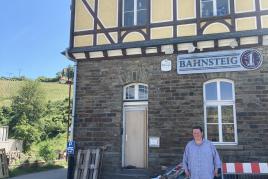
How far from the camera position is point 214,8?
37.6 feet

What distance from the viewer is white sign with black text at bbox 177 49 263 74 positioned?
10.8m

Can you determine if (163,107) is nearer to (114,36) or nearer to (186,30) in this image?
(186,30)

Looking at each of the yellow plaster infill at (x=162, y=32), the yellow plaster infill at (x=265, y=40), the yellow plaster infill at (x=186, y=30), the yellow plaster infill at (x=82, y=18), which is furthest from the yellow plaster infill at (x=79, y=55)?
the yellow plaster infill at (x=265, y=40)

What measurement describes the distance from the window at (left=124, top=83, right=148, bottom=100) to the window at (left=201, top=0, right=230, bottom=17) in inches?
125

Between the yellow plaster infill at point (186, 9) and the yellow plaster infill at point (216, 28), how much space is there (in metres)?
0.66

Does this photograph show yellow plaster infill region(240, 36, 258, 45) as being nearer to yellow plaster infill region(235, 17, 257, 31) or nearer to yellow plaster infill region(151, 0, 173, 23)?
yellow plaster infill region(235, 17, 257, 31)

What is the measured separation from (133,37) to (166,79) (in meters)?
1.90

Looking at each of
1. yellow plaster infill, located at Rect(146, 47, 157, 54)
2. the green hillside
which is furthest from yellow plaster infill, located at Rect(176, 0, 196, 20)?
the green hillside

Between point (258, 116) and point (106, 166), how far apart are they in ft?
16.9

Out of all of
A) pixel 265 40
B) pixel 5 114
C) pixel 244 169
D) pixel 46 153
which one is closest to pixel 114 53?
pixel 265 40

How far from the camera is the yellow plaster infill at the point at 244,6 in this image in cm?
1088

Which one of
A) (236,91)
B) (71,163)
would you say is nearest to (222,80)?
(236,91)

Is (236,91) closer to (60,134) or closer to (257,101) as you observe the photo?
(257,101)

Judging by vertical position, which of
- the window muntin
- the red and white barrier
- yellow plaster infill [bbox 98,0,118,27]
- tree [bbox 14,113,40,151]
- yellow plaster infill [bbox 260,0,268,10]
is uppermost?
yellow plaster infill [bbox 98,0,118,27]
